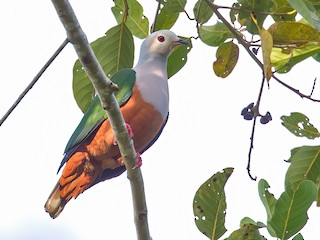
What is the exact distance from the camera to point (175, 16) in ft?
11.5

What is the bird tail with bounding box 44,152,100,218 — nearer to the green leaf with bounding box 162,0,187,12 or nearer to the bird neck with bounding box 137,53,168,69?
the bird neck with bounding box 137,53,168,69

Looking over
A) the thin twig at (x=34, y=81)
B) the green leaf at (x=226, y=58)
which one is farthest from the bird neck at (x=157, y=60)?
the thin twig at (x=34, y=81)

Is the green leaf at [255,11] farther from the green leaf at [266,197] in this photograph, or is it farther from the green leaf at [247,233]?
the green leaf at [247,233]

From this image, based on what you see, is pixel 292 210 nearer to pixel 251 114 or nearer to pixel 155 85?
pixel 251 114

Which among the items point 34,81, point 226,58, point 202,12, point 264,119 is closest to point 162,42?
point 226,58

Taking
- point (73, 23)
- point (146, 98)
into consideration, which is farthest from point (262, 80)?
point (73, 23)

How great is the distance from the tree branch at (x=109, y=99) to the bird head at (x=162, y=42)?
909 mm

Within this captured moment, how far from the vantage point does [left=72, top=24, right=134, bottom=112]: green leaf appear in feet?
10.8

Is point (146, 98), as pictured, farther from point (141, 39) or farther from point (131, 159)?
point (131, 159)

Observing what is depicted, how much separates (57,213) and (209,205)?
89cm

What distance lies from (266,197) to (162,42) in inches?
40.1

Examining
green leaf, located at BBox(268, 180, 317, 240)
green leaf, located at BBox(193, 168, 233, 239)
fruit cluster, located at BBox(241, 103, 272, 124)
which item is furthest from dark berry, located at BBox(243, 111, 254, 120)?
green leaf, located at BBox(268, 180, 317, 240)

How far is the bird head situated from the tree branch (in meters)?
0.91

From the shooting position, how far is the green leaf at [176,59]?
11.5ft
